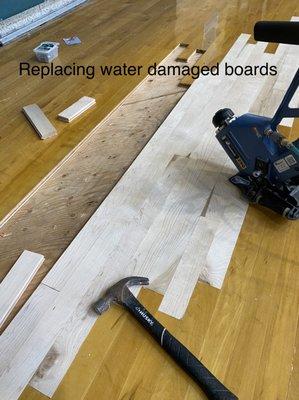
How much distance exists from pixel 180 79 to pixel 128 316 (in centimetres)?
178

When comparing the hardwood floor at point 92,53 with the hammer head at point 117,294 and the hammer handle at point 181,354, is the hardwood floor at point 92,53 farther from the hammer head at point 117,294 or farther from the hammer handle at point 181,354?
the hammer handle at point 181,354

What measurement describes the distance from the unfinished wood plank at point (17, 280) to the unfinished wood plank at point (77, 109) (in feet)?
3.07

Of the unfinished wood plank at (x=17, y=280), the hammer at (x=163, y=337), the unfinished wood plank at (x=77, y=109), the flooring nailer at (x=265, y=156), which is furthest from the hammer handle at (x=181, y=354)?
the unfinished wood plank at (x=77, y=109)

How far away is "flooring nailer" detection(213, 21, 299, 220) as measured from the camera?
126cm

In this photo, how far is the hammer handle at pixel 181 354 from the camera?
37.5 inches

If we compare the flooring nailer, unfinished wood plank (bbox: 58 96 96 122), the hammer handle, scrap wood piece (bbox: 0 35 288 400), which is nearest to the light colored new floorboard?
scrap wood piece (bbox: 0 35 288 400)

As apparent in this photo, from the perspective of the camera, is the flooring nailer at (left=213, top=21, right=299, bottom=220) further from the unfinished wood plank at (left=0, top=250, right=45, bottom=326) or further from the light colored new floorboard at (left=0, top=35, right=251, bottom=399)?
the unfinished wood plank at (left=0, top=250, right=45, bottom=326)

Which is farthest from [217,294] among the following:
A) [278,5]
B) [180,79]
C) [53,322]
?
[278,5]

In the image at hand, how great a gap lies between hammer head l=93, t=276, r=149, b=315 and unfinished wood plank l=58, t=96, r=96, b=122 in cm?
115

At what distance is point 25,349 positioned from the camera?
106 centimetres

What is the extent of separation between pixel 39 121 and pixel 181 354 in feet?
4.88

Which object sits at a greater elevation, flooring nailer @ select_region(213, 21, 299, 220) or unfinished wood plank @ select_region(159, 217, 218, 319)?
flooring nailer @ select_region(213, 21, 299, 220)

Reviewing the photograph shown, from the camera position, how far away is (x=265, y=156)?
1354mm

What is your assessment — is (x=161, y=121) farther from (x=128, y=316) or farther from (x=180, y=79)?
(x=128, y=316)
